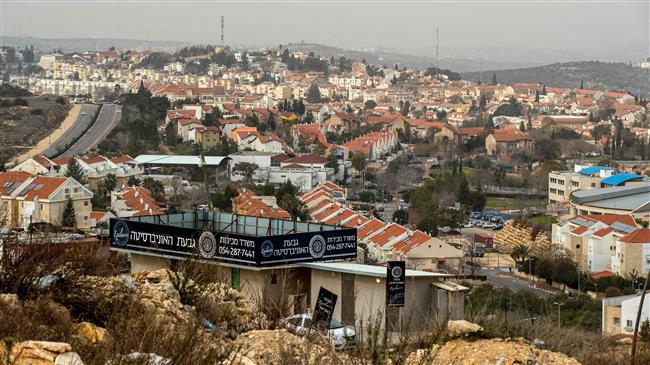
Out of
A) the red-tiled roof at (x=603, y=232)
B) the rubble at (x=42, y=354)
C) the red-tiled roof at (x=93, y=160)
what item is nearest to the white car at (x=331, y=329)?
the rubble at (x=42, y=354)

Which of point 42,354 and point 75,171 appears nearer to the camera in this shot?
point 42,354

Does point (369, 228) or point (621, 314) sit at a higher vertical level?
point (621, 314)

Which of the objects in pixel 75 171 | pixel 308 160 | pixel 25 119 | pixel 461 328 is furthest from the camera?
pixel 25 119

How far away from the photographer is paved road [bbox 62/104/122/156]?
30.2 meters

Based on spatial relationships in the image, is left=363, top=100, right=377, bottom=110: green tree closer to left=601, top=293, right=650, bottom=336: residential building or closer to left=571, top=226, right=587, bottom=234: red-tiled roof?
left=571, top=226, right=587, bottom=234: red-tiled roof

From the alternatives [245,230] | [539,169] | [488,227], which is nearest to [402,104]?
[539,169]

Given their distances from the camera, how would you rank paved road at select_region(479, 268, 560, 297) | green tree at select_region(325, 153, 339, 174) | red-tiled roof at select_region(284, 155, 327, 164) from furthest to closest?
green tree at select_region(325, 153, 339, 174)
red-tiled roof at select_region(284, 155, 327, 164)
paved road at select_region(479, 268, 560, 297)

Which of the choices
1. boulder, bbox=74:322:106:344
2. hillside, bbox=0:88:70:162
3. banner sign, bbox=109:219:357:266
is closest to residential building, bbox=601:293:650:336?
banner sign, bbox=109:219:357:266

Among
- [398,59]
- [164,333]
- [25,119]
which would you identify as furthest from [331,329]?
[398,59]

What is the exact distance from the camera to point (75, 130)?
33844 mm

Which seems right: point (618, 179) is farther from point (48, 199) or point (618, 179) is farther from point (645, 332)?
point (645, 332)

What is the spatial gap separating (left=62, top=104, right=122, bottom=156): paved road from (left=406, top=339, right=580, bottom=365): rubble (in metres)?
24.5

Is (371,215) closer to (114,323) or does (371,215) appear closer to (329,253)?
(329,253)

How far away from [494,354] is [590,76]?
81674mm
